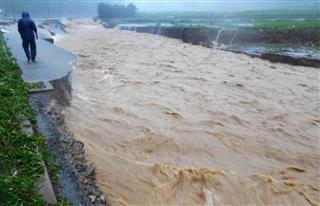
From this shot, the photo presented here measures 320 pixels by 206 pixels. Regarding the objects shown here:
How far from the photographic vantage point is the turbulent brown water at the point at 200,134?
17.4 feet

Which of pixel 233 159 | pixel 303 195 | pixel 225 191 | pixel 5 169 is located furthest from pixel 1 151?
pixel 303 195

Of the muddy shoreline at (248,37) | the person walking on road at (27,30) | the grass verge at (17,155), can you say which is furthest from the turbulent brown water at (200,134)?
the muddy shoreline at (248,37)

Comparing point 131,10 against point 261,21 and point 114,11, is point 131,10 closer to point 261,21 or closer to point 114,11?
point 114,11

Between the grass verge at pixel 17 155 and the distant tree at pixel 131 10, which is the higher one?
the grass verge at pixel 17 155

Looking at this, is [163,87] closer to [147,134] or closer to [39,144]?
[147,134]

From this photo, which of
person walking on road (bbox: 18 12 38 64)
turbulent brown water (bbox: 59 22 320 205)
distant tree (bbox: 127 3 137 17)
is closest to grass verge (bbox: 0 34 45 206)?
turbulent brown water (bbox: 59 22 320 205)

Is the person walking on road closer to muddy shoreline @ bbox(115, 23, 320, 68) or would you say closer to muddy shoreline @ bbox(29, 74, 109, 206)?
muddy shoreline @ bbox(29, 74, 109, 206)

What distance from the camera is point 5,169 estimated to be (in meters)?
3.80

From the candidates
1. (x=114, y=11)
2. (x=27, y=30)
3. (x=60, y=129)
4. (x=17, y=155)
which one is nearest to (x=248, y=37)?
(x=27, y=30)

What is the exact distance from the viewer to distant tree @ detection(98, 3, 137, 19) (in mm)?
66631

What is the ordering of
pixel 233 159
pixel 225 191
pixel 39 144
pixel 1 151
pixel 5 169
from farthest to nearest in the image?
pixel 233 159 → pixel 225 191 → pixel 39 144 → pixel 1 151 → pixel 5 169

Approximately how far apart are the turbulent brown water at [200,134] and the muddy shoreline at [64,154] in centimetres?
33

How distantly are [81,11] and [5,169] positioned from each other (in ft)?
286

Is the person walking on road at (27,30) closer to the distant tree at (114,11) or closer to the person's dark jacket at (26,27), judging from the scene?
the person's dark jacket at (26,27)
